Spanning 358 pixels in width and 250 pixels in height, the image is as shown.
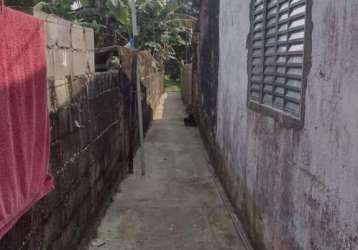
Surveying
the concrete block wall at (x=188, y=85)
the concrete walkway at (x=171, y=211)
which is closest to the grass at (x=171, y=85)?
the concrete block wall at (x=188, y=85)

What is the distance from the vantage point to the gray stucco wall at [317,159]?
2258 mm

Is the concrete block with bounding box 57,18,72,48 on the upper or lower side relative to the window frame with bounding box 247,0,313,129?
upper

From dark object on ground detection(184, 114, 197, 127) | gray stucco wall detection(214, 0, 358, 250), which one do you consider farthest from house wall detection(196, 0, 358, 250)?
dark object on ground detection(184, 114, 197, 127)

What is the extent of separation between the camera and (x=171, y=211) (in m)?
5.63

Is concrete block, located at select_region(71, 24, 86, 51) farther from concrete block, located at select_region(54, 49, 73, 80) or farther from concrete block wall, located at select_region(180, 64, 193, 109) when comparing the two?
concrete block wall, located at select_region(180, 64, 193, 109)

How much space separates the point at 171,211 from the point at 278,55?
2.89 m

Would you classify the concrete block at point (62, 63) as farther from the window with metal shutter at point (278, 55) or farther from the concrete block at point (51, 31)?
the window with metal shutter at point (278, 55)

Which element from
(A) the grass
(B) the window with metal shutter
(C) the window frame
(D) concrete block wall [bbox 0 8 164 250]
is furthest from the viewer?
(A) the grass

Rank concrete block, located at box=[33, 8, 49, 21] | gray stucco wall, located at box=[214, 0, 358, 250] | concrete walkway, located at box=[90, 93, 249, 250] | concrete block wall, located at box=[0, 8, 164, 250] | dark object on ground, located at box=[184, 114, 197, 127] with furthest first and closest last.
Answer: dark object on ground, located at box=[184, 114, 197, 127]
concrete walkway, located at box=[90, 93, 249, 250]
concrete block wall, located at box=[0, 8, 164, 250]
concrete block, located at box=[33, 8, 49, 21]
gray stucco wall, located at box=[214, 0, 358, 250]

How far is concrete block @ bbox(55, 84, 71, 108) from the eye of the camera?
3.53 m

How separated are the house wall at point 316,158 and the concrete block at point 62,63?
78.3 inches

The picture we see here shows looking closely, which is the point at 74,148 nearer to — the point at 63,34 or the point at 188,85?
the point at 63,34

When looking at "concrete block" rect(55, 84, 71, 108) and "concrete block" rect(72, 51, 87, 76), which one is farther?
"concrete block" rect(72, 51, 87, 76)

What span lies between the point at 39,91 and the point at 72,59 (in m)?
1.38
